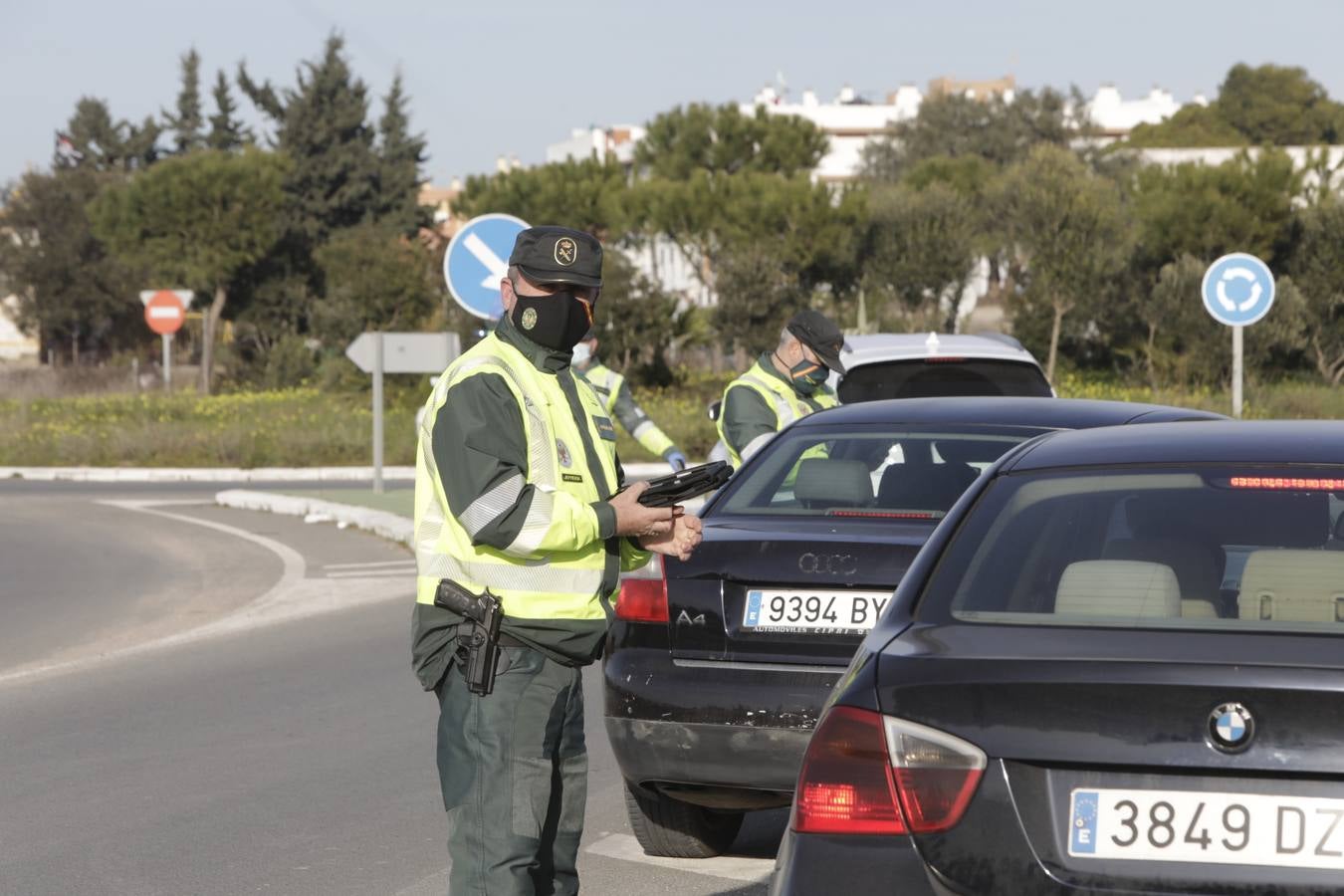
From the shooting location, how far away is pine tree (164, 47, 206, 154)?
8869 cm

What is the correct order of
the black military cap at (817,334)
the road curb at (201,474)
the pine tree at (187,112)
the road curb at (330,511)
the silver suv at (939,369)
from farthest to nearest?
the pine tree at (187,112) → the road curb at (201,474) → the road curb at (330,511) → the silver suv at (939,369) → the black military cap at (817,334)

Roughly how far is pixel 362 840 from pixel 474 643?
250 cm

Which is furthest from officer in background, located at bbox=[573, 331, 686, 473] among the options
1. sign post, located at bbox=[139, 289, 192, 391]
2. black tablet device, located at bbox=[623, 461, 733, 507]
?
sign post, located at bbox=[139, 289, 192, 391]

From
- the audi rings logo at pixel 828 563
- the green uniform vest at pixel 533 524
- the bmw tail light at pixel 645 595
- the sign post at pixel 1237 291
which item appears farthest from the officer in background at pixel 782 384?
the sign post at pixel 1237 291

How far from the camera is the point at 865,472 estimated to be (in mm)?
6520

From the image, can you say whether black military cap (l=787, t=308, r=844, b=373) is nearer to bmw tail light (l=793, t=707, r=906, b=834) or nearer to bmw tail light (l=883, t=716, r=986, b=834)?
bmw tail light (l=793, t=707, r=906, b=834)

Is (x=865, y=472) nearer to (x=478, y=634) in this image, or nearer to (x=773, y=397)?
(x=773, y=397)

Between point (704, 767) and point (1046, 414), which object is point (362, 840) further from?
point (1046, 414)

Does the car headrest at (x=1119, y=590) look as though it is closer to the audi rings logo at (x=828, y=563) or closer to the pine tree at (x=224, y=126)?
the audi rings logo at (x=828, y=563)

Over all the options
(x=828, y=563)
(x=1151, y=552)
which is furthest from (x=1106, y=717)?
(x=828, y=563)

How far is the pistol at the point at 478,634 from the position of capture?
4168 mm

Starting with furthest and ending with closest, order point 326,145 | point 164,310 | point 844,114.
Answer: point 844,114 < point 326,145 < point 164,310

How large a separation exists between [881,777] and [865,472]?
335 cm

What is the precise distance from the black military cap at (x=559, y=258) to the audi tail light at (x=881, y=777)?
4.63 ft
